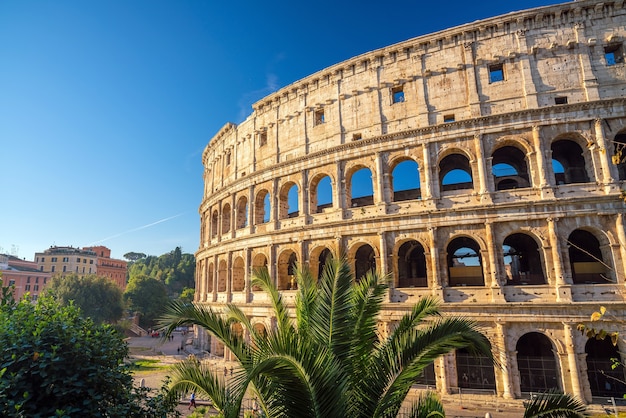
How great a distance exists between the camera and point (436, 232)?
18141 millimetres

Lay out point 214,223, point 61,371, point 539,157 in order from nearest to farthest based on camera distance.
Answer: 1. point 61,371
2. point 539,157
3. point 214,223

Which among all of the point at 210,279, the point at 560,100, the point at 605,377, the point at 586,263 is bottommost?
the point at 605,377

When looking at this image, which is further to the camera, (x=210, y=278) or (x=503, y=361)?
(x=210, y=278)

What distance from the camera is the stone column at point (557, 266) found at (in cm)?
1571

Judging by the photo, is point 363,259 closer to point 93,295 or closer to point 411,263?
point 411,263

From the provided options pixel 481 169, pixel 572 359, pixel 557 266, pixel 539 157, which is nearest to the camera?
pixel 572 359

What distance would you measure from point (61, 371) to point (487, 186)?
17876 mm

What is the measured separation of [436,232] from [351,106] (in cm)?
911

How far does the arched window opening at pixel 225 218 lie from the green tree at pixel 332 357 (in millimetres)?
22453

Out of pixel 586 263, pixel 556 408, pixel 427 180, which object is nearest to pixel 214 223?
pixel 427 180

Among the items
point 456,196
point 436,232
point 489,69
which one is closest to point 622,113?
point 489,69

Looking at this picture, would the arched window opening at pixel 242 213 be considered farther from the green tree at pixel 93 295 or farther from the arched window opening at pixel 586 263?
the green tree at pixel 93 295

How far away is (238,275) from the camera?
26125 mm

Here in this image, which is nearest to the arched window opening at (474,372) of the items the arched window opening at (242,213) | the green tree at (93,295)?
the arched window opening at (242,213)
